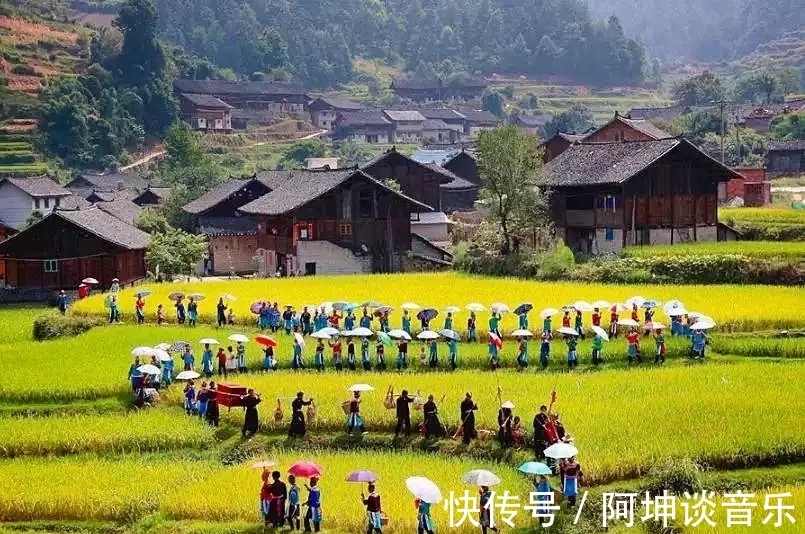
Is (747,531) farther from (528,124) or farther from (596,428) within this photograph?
(528,124)

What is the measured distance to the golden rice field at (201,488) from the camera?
54.4ft

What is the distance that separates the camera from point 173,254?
47.4m

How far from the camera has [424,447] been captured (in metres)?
19.8

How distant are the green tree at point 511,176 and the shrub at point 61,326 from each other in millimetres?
17078

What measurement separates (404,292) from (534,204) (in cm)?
951

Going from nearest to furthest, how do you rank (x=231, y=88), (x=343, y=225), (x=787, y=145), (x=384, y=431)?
(x=384, y=431)
(x=343, y=225)
(x=787, y=145)
(x=231, y=88)

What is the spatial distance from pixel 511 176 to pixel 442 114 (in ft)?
237

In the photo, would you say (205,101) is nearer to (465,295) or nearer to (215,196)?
(215,196)

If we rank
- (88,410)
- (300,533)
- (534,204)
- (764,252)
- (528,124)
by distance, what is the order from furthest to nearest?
(528,124), (534,204), (764,252), (88,410), (300,533)

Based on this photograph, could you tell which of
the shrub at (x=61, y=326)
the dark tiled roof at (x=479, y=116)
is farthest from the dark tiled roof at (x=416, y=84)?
the shrub at (x=61, y=326)

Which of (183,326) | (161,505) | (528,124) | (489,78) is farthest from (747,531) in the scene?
(489,78)

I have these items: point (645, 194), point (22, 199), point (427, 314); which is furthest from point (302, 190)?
point (427, 314)

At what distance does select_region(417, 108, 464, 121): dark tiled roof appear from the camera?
113375mm

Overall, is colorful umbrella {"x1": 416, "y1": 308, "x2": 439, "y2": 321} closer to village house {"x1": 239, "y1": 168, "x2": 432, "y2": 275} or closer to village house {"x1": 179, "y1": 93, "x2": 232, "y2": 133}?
village house {"x1": 239, "y1": 168, "x2": 432, "y2": 275}
